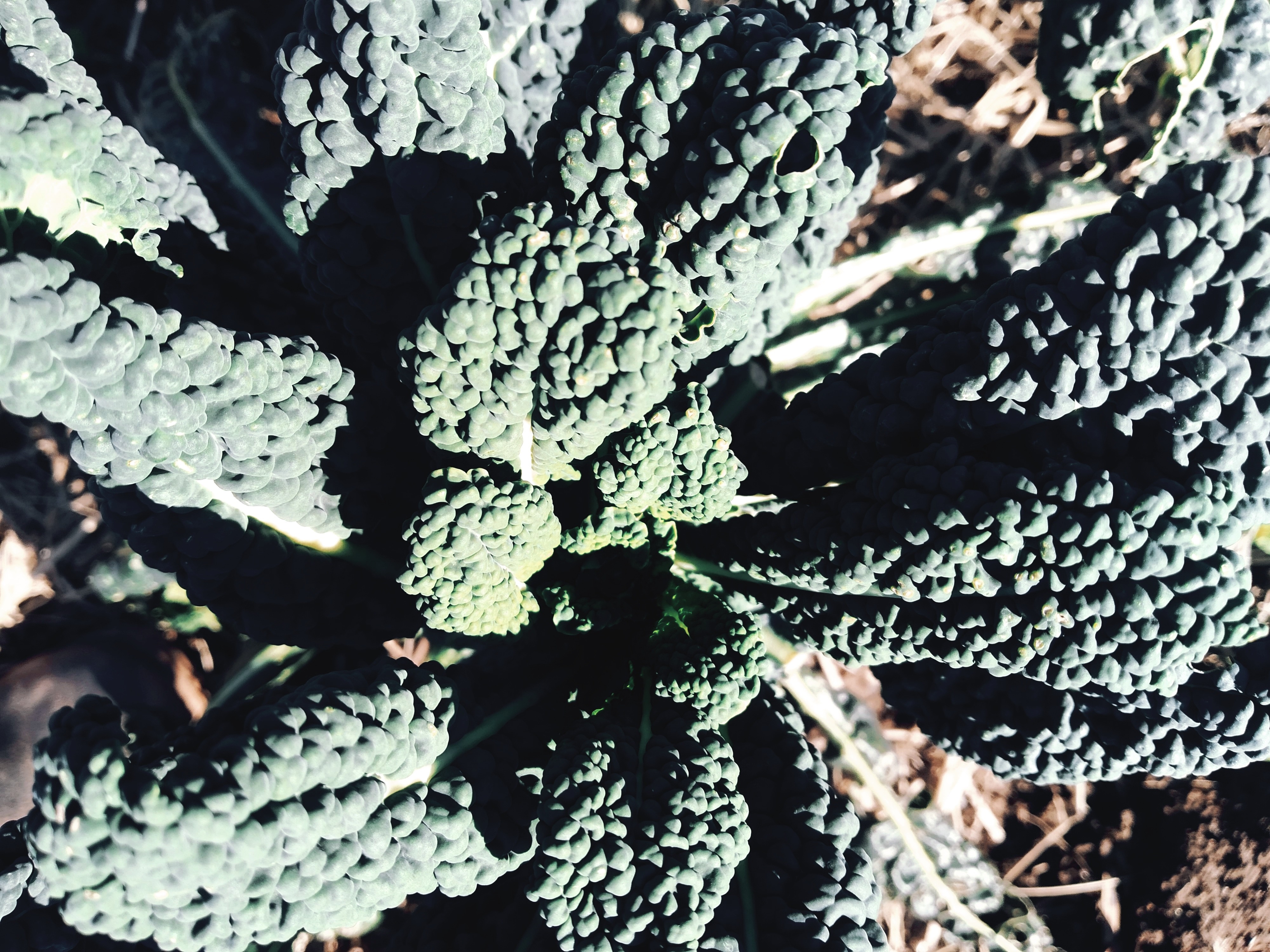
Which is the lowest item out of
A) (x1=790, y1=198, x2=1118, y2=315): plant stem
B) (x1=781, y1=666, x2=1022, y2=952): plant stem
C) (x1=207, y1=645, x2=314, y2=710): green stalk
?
(x1=781, y1=666, x2=1022, y2=952): plant stem

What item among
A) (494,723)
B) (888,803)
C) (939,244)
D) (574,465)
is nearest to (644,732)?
(494,723)

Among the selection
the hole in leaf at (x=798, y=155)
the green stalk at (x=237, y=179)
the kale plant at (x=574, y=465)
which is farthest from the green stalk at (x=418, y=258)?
the hole in leaf at (x=798, y=155)

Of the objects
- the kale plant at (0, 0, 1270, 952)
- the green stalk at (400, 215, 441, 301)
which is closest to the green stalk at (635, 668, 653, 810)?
the kale plant at (0, 0, 1270, 952)

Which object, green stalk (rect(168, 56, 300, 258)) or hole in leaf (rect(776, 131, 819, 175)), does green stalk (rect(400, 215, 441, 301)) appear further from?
hole in leaf (rect(776, 131, 819, 175))

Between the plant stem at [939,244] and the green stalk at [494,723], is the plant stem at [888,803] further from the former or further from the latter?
the plant stem at [939,244]

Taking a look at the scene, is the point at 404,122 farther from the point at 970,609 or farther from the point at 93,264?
the point at 970,609
